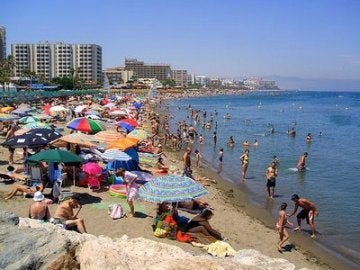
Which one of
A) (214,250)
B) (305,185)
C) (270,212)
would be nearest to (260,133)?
(305,185)

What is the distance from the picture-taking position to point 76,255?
5184 mm

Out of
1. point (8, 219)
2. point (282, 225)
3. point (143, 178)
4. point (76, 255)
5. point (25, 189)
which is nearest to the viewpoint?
point (76, 255)

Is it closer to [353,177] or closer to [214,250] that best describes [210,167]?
[353,177]

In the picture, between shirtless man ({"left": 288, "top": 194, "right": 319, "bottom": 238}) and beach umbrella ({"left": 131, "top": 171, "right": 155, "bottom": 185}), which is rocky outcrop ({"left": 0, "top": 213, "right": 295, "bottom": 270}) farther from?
beach umbrella ({"left": 131, "top": 171, "right": 155, "bottom": 185})

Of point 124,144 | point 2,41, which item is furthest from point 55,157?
point 2,41

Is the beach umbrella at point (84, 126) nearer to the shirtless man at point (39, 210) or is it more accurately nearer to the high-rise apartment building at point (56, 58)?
the shirtless man at point (39, 210)

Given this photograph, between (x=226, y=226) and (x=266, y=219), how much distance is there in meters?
2.26

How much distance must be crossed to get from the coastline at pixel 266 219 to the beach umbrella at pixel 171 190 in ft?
7.28

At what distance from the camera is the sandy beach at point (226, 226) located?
9.45 m

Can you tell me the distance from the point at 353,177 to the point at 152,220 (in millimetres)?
13843

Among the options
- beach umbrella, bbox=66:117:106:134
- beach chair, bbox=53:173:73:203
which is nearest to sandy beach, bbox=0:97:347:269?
beach chair, bbox=53:173:73:203

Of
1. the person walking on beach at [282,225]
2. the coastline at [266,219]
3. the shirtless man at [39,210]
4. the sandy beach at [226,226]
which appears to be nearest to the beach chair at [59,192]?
the sandy beach at [226,226]

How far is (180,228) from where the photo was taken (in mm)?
9297

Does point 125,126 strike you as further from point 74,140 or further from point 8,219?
point 8,219
